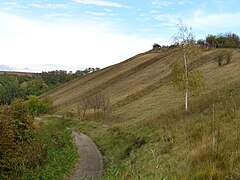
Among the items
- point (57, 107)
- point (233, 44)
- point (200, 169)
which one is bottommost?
point (57, 107)

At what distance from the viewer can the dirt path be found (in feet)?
59.9

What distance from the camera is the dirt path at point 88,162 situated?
18261 millimetres

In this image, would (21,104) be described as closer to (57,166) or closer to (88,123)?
(57,166)

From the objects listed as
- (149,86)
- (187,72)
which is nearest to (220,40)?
(149,86)

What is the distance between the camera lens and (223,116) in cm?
1286

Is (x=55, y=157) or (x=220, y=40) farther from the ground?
(x=220, y=40)

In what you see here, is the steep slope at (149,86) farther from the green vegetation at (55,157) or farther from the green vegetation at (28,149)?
the green vegetation at (28,149)

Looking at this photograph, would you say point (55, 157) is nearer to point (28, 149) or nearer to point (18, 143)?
point (28, 149)

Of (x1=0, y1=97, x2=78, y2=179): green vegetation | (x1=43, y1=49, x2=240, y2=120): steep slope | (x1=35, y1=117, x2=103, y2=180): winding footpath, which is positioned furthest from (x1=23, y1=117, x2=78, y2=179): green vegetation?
(x1=43, y1=49, x2=240, y2=120): steep slope

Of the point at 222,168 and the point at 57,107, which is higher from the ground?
the point at 222,168

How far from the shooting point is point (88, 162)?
2222 cm

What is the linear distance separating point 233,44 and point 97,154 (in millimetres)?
69642

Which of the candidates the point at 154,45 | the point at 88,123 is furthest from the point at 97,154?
the point at 154,45

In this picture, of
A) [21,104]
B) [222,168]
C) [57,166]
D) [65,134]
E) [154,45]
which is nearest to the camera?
[222,168]
